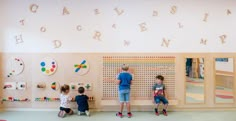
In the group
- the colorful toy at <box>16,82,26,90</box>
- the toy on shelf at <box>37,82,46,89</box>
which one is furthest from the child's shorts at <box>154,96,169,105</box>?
the colorful toy at <box>16,82,26,90</box>

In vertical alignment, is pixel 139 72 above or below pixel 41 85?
above

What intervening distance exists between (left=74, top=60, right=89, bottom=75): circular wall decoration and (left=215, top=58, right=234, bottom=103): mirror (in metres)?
2.67

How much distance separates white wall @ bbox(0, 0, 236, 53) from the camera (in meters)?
4.82

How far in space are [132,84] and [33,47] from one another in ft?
7.05

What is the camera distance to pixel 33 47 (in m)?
4.85

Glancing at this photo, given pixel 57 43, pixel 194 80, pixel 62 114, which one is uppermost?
pixel 57 43

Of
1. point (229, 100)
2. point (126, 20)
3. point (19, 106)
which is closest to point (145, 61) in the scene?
point (126, 20)

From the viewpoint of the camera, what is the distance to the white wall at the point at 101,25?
4.82 m

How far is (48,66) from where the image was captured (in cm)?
484

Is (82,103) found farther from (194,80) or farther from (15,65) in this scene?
(194,80)

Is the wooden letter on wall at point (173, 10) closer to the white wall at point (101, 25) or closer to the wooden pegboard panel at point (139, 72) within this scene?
the white wall at point (101, 25)

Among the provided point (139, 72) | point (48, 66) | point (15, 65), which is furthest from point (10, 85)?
point (139, 72)

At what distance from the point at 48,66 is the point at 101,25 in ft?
4.46

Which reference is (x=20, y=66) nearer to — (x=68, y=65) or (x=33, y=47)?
(x=33, y=47)
